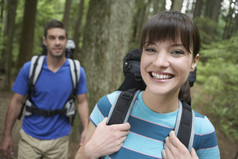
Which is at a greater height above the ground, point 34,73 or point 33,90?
point 34,73

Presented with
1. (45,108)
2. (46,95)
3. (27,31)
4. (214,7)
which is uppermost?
(214,7)

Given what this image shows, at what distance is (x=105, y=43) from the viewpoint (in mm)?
4199

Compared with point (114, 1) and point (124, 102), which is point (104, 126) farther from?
point (114, 1)

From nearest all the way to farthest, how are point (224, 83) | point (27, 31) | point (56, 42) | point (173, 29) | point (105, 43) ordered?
point (173, 29), point (56, 42), point (105, 43), point (224, 83), point (27, 31)

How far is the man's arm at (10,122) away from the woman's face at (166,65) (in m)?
2.23

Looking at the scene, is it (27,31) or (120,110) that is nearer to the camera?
(120,110)

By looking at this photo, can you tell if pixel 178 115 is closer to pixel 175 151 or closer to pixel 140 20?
pixel 175 151

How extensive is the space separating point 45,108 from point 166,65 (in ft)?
7.10

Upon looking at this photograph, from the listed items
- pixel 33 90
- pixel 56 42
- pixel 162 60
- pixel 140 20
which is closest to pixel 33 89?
pixel 33 90

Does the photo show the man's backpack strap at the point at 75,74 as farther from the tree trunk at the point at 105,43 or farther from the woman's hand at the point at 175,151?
the woman's hand at the point at 175,151

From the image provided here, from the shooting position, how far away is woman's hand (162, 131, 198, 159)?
53.7 inches

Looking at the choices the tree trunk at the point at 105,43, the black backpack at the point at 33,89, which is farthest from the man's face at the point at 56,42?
the tree trunk at the point at 105,43

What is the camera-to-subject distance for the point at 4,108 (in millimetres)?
7793

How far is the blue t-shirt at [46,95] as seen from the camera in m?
2.89
